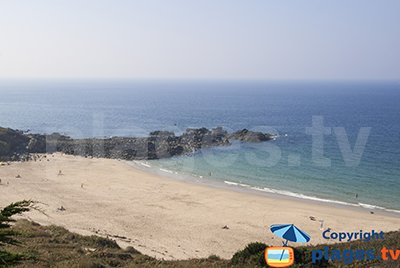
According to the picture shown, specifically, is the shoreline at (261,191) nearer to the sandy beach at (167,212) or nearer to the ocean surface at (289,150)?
the ocean surface at (289,150)

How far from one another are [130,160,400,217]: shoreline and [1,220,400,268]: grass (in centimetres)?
1748

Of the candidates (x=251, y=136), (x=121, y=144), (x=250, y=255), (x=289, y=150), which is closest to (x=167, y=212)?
(x=250, y=255)

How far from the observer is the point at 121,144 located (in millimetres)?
62969

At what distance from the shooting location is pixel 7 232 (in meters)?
5.68

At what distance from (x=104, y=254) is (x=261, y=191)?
81.7 feet

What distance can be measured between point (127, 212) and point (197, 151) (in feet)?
98.9

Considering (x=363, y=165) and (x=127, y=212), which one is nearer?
(x=127, y=212)

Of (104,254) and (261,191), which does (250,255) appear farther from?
(261,191)

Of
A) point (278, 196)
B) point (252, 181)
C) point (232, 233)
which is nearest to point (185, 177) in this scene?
point (252, 181)

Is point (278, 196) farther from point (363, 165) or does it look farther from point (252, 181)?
point (363, 165)

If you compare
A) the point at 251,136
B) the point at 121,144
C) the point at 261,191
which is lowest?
the point at 121,144

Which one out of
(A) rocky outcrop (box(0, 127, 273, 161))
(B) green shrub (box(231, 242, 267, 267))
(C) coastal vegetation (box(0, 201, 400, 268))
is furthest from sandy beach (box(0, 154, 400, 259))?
(A) rocky outcrop (box(0, 127, 273, 161))

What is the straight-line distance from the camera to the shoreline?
33.9 meters

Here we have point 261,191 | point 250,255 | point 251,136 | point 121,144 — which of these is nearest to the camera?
point 250,255
